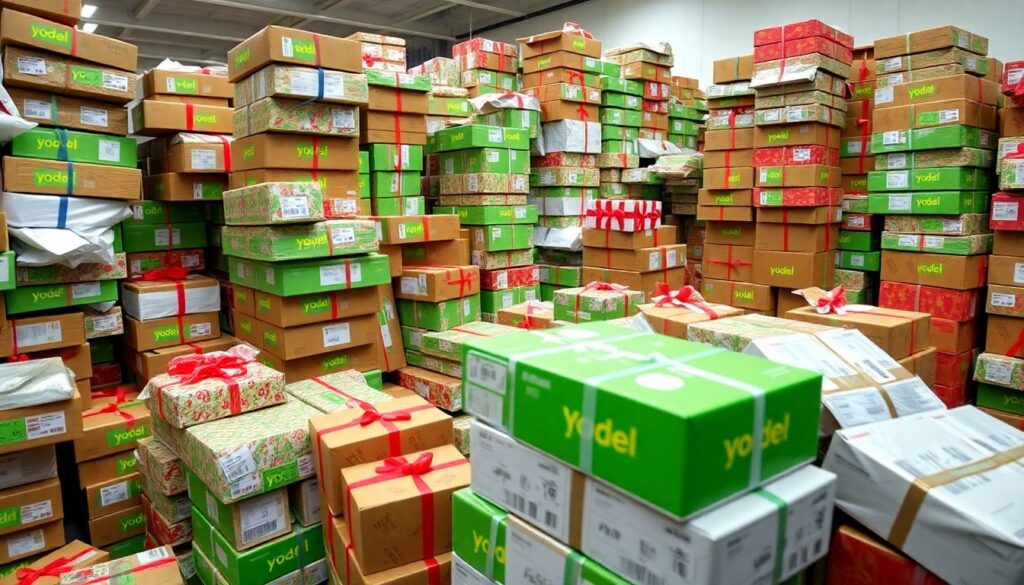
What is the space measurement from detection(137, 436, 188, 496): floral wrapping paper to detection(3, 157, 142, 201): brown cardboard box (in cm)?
145

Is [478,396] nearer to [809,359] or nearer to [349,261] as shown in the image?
[809,359]

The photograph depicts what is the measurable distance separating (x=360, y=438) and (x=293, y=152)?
1821mm

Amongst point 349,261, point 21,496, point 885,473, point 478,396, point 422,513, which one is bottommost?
point 21,496

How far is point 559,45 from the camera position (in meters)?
5.96

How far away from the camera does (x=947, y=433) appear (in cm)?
172

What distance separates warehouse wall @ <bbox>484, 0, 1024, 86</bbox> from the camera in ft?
19.4

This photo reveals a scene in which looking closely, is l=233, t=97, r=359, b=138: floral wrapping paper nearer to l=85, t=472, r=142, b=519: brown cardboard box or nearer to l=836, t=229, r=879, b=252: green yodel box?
l=85, t=472, r=142, b=519: brown cardboard box

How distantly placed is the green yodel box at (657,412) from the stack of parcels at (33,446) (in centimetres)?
185

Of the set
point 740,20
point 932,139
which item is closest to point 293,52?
point 932,139

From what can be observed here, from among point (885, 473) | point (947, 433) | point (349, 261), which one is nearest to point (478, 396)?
point (885, 473)

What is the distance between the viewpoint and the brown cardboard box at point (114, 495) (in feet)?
10.2

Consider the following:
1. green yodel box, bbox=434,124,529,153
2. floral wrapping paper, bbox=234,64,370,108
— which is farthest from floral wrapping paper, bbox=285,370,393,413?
green yodel box, bbox=434,124,529,153

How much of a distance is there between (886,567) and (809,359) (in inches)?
23.2

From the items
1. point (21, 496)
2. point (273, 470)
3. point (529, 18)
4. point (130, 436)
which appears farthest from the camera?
point (529, 18)
